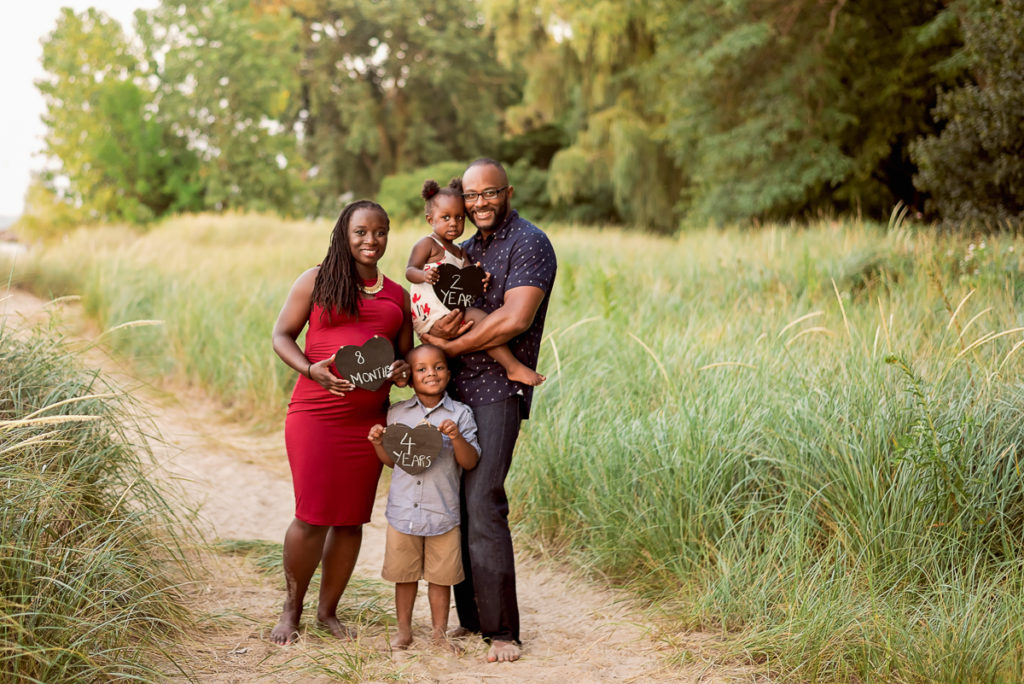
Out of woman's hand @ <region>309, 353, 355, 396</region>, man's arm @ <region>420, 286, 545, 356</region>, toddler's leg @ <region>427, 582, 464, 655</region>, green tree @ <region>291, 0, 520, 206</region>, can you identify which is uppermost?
green tree @ <region>291, 0, 520, 206</region>

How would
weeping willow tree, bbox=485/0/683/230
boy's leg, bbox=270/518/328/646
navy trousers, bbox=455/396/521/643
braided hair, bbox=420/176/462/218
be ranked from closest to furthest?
braided hair, bbox=420/176/462/218 < navy trousers, bbox=455/396/521/643 < boy's leg, bbox=270/518/328/646 < weeping willow tree, bbox=485/0/683/230

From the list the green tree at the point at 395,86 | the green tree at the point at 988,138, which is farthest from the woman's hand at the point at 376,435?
the green tree at the point at 395,86

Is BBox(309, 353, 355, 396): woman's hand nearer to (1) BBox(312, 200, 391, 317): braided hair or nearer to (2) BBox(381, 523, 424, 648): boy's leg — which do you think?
(1) BBox(312, 200, 391, 317): braided hair

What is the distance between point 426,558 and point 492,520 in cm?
34

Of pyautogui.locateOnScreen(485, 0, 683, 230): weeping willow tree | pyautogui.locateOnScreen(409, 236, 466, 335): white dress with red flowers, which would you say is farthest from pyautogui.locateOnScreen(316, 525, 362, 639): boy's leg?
pyautogui.locateOnScreen(485, 0, 683, 230): weeping willow tree

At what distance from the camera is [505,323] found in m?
3.60

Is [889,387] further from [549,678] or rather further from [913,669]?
[549,678]

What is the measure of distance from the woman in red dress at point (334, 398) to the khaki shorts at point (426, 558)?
0.25 metres

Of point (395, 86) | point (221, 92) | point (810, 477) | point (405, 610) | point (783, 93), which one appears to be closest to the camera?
point (405, 610)

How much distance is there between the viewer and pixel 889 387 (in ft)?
15.6

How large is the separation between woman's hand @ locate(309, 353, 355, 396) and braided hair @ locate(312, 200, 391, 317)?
0.26 metres

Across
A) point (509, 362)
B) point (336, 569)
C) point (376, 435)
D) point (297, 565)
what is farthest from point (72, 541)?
point (509, 362)

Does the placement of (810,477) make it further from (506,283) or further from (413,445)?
(413,445)

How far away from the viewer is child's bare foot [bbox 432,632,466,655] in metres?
3.88
